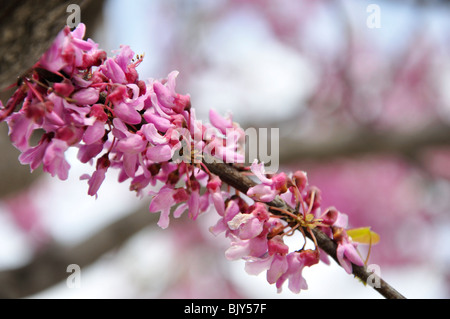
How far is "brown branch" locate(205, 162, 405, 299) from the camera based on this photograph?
1.07 metres

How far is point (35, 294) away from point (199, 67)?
554cm

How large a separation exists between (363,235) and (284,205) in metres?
0.33

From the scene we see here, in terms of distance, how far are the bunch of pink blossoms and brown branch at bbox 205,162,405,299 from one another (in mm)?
20

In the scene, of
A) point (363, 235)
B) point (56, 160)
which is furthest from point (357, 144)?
point (56, 160)

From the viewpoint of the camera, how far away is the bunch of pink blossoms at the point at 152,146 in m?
0.93

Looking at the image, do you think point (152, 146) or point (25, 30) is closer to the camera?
Result: point (25, 30)

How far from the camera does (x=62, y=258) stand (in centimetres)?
355

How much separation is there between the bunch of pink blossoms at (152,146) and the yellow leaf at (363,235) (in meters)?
0.10

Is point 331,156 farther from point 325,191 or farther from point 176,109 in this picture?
point 325,191

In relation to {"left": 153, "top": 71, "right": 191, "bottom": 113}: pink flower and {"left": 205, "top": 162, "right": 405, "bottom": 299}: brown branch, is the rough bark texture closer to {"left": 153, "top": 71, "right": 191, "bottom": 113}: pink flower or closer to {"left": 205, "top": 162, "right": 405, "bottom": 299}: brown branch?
{"left": 153, "top": 71, "right": 191, "bottom": 113}: pink flower

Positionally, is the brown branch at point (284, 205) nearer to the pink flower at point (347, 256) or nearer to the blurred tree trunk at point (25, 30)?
the pink flower at point (347, 256)

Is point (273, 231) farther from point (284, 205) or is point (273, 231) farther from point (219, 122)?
point (219, 122)

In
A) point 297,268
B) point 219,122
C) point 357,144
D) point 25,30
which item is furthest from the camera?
point 357,144

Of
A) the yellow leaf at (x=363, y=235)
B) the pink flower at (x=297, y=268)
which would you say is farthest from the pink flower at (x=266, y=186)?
the yellow leaf at (x=363, y=235)
